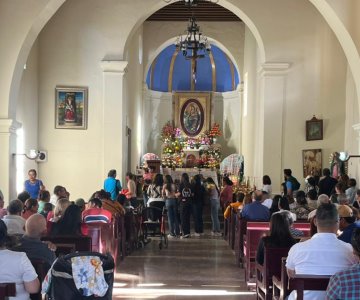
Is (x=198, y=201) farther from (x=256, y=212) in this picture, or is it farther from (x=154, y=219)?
(x=256, y=212)

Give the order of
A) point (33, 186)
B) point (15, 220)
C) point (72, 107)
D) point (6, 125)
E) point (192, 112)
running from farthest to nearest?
point (192, 112) < point (72, 107) < point (33, 186) < point (6, 125) < point (15, 220)

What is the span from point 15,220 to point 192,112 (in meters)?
17.8

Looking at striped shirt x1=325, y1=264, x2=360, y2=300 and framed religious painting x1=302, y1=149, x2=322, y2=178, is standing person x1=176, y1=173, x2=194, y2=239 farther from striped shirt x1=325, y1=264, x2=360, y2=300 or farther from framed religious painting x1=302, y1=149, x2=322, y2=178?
striped shirt x1=325, y1=264, x2=360, y2=300

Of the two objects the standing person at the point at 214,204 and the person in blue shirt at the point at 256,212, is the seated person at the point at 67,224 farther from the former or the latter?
the standing person at the point at 214,204

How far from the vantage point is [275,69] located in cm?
1324

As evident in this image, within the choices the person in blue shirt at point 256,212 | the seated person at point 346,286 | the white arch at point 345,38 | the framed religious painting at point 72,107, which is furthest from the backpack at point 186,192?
the seated person at point 346,286

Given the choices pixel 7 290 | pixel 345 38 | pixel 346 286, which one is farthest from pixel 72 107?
pixel 346 286

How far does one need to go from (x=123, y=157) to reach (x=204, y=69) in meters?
11.5

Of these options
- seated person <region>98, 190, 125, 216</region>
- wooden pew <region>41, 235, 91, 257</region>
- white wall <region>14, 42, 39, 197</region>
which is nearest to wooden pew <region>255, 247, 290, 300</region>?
wooden pew <region>41, 235, 91, 257</region>

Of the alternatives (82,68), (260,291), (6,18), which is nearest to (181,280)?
(260,291)

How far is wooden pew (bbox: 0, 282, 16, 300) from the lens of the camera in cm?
374

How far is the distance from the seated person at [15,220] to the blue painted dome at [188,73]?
56.8ft

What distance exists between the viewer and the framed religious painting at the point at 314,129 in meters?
13.1

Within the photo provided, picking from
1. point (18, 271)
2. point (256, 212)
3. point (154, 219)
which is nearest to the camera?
point (18, 271)
